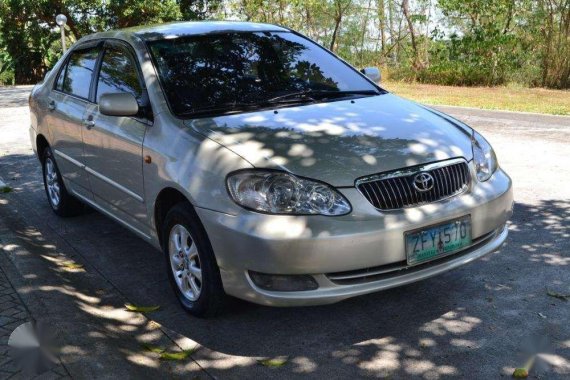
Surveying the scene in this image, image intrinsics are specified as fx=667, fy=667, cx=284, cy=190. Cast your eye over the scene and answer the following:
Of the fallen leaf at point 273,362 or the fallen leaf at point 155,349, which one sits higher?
the fallen leaf at point 155,349

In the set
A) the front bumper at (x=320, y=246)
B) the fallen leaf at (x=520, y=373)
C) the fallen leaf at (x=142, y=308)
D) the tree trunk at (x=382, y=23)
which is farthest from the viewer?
the tree trunk at (x=382, y=23)

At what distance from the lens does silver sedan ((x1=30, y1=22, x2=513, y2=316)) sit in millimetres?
3457

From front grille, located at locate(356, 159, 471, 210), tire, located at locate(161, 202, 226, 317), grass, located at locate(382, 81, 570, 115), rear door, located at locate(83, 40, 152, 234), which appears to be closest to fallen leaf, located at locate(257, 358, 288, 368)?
tire, located at locate(161, 202, 226, 317)

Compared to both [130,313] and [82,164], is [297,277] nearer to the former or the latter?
[130,313]

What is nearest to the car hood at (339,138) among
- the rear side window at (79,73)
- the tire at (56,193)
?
the rear side window at (79,73)

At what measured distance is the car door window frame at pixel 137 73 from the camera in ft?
14.3

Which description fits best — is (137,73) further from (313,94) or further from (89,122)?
(313,94)

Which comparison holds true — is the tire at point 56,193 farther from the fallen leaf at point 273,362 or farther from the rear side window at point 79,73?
the fallen leaf at point 273,362

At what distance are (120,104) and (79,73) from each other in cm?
168

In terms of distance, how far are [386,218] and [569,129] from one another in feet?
25.9

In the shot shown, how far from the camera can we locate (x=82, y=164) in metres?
5.41

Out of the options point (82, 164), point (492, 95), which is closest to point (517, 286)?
point (82, 164)

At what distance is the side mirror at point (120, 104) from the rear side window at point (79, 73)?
1157 mm

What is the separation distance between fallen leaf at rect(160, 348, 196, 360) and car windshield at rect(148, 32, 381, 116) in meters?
1.46
